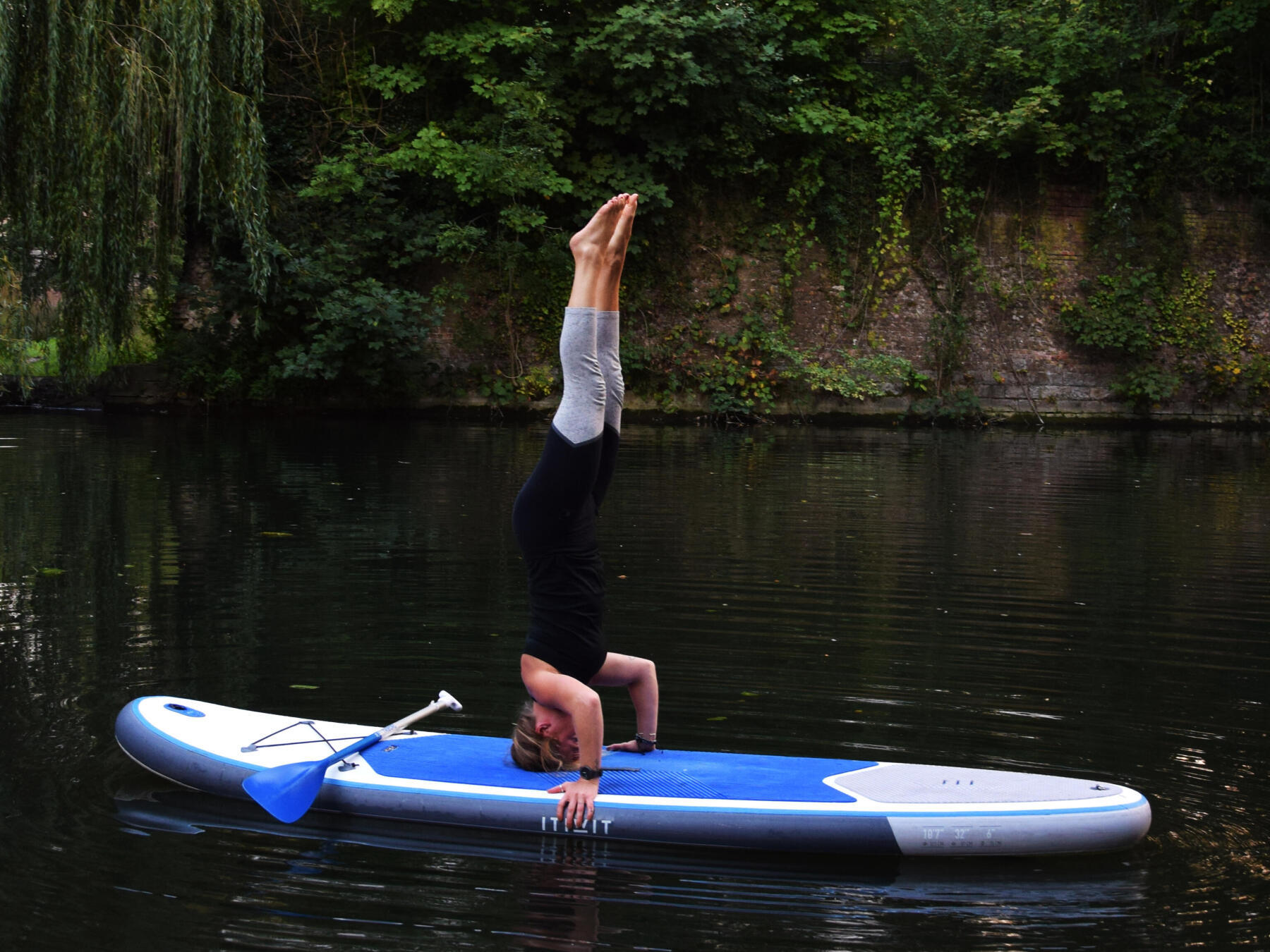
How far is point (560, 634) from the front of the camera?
3.74 meters

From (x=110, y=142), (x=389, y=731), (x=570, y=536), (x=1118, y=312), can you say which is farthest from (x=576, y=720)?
(x=1118, y=312)

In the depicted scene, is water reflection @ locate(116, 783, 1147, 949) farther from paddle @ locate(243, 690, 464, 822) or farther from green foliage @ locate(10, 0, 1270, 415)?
green foliage @ locate(10, 0, 1270, 415)

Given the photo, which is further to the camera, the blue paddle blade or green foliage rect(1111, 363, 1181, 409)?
green foliage rect(1111, 363, 1181, 409)

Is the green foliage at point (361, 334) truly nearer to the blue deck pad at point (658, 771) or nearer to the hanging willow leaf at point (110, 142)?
the hanging willow leaf at point (110, 142)

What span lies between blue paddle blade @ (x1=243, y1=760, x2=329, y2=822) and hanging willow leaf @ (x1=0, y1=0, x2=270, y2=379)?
9.24 meters

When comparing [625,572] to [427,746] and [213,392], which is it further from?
[213,392]

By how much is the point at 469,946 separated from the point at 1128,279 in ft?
64.1

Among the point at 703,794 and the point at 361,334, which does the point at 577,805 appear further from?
the point at 361,334

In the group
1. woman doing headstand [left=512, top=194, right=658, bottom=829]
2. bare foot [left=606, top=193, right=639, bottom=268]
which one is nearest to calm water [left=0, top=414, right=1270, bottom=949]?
woman doing headstand [left=512, top=194, right=658, bottom=829]

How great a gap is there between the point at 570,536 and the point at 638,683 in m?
0.56

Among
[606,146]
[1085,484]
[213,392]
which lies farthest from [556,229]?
[1085,484]

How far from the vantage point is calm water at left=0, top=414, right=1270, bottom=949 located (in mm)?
3041

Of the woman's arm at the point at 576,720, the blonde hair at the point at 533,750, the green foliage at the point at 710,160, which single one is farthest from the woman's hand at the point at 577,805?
the green foliage at the point at 710,160

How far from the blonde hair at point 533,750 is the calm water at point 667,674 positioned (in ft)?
0.83
